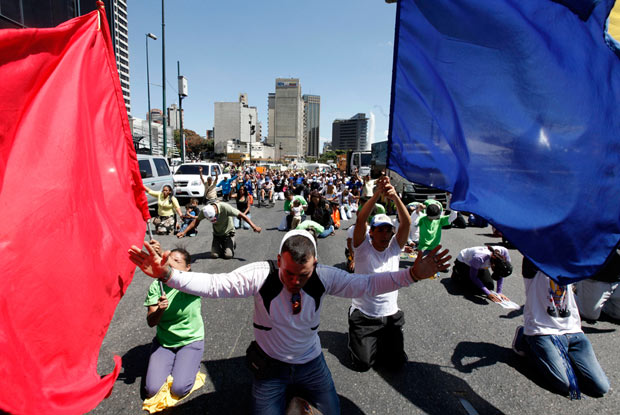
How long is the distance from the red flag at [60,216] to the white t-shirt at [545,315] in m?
3.75

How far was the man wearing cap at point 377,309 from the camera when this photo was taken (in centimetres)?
344

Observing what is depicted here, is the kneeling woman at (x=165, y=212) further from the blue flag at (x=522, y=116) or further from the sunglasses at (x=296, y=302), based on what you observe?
the blue flag at (x=522, y=116)

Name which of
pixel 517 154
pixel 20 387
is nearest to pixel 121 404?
pixel 20 387

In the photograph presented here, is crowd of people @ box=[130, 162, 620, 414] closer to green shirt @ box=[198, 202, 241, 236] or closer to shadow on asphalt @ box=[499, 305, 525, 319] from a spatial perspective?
shadow on asphalt @ box=[499, 305, 525, 319]

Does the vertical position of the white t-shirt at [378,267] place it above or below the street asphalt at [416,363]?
above

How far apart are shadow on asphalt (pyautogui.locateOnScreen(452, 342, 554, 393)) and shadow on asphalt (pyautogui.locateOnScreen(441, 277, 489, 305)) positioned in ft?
4.79

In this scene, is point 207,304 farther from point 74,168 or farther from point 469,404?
point 469,404

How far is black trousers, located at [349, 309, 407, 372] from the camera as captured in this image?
343cm

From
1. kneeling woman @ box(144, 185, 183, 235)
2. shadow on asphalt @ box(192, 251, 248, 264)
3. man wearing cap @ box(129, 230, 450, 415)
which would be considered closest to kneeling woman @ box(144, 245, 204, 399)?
man wearing cap @ box(129, 230, 450, 415)

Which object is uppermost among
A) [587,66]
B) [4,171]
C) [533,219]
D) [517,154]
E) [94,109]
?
[587,66]

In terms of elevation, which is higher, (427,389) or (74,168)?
(74,168)

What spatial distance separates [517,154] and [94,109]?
3.19 metres

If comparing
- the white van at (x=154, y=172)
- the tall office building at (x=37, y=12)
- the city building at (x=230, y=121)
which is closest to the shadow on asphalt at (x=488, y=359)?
the tall office building at (x=37, y=12)

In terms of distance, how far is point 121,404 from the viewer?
2842mm
